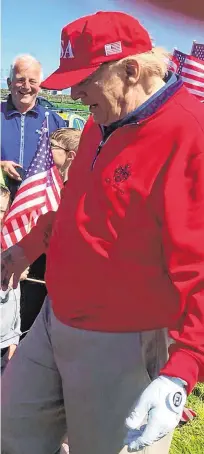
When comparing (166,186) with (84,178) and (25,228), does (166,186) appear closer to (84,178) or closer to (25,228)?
(84,178)

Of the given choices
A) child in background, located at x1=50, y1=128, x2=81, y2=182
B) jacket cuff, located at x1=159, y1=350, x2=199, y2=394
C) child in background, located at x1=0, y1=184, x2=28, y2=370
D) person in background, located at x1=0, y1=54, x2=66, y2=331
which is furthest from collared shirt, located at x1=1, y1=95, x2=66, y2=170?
jacket cuff, located at x1=159, y1=350, x2=199, y2=394

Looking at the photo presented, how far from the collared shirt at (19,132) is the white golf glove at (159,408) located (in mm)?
2617

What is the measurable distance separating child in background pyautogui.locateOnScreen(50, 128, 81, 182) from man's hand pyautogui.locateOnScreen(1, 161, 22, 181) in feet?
Answer: 1.01

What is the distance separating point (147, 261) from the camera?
1.89 metres

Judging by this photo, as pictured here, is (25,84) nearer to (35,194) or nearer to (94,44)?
(35,194)

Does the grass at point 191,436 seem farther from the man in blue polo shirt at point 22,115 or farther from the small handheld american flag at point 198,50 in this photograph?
the small handheld american flag at point 198,50

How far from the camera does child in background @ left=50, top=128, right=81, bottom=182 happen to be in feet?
13.5

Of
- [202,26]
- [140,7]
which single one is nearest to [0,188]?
[140,7]

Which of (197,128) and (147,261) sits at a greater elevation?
(197,128)

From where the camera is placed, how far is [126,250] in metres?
1.88

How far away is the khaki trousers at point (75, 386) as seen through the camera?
2.02 meters


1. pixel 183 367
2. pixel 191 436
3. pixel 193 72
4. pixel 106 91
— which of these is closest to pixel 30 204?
pixel 191 436

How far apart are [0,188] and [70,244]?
5.92 ft

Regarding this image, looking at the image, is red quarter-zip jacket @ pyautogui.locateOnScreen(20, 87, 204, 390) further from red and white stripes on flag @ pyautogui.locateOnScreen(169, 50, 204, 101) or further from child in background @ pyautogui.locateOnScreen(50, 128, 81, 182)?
red and white stripes on flag @ pyautogui.locateOnScreen(169, 50, 204, 101)
